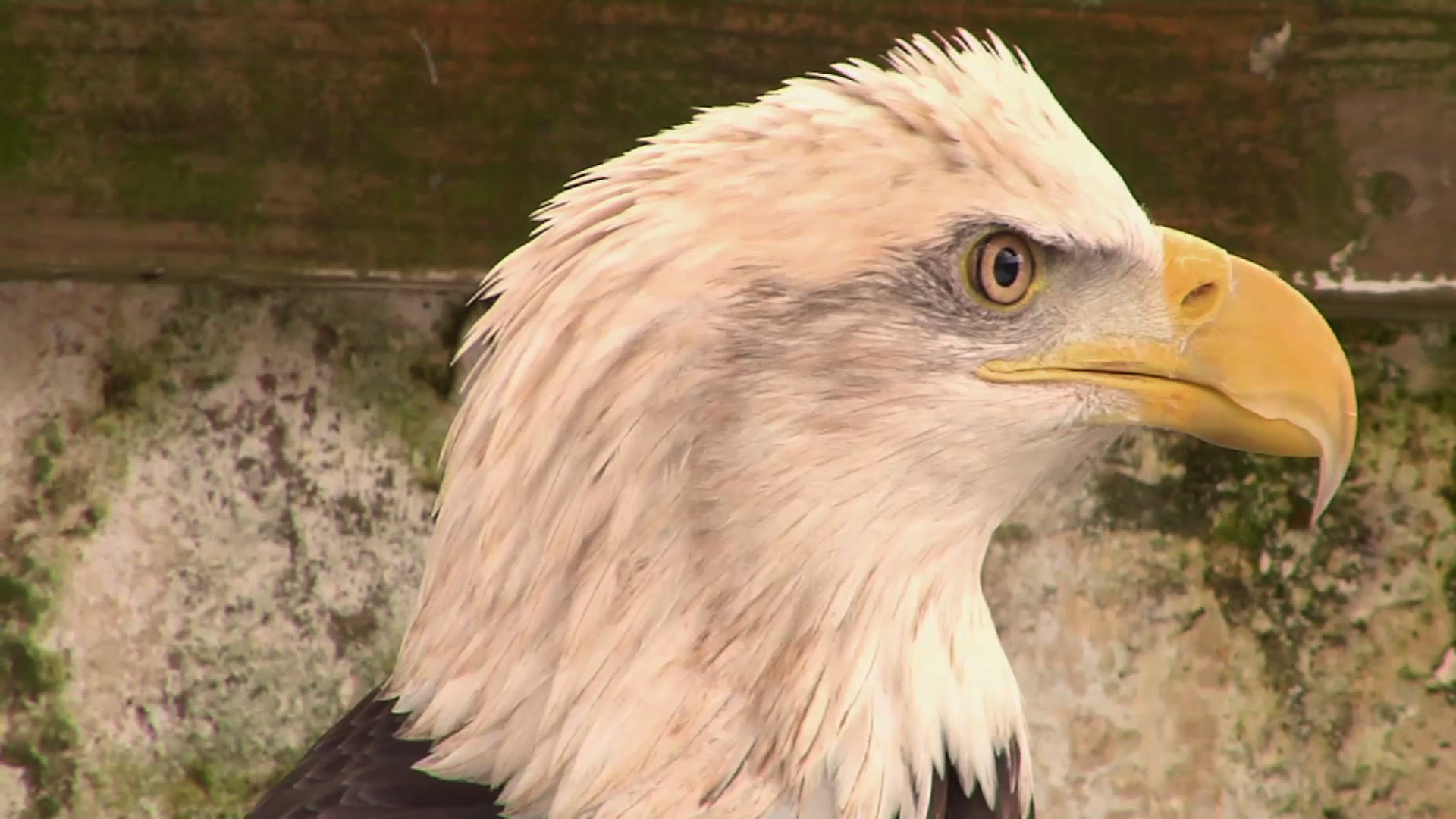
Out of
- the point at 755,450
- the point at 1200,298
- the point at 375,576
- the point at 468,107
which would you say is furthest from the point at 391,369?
the point at 1200,298

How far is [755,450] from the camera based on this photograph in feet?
5.03

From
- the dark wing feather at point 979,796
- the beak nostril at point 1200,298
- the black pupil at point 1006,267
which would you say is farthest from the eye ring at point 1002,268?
the dark wing feather at point 979,796

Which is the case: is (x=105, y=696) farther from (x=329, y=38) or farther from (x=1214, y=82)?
(x=1214, y=82)

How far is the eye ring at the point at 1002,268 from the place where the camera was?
5.09 ft

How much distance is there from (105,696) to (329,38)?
1.09 m

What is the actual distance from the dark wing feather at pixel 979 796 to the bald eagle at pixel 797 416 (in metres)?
0.04

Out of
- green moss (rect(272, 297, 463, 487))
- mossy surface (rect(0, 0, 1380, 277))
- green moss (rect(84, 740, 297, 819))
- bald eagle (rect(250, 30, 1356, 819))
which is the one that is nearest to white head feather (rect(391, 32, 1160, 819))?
bald eagle (rect(250, 30, 1356, 819))

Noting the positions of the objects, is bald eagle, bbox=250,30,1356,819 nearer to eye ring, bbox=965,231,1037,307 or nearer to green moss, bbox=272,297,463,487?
eye ring, bbox=965,231,1037,307

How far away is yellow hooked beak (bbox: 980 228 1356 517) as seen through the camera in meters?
1.60

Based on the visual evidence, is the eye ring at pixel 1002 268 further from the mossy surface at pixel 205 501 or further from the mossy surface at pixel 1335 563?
the mossy surface at pixel 205 501

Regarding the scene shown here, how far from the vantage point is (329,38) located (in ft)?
7.29

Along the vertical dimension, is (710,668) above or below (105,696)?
above

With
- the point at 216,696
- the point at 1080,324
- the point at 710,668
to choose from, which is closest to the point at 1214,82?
the point at 1080,324

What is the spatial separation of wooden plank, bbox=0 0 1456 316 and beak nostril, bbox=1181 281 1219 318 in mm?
656
